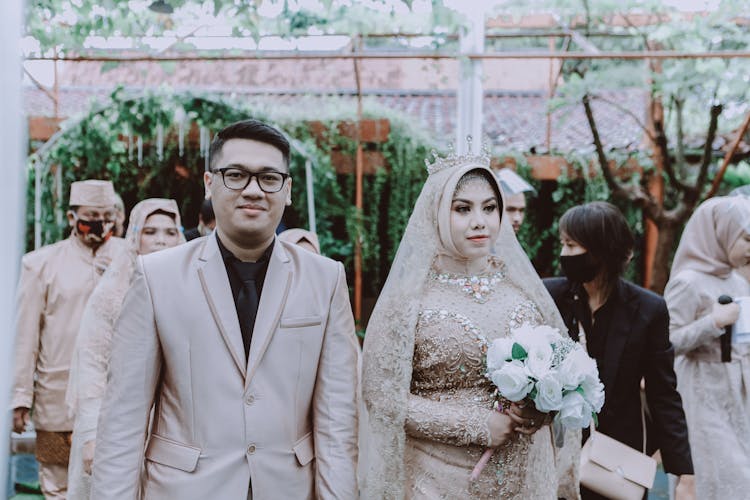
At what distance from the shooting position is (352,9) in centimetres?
786

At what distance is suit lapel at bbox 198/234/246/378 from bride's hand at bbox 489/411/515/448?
105 cm

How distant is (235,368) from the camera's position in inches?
114

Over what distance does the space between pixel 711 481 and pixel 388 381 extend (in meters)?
2.55

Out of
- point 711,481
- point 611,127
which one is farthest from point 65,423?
point 611,127

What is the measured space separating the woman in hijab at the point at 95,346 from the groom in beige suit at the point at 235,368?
4.00 feet

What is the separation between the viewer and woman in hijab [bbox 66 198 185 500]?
14.1 feet

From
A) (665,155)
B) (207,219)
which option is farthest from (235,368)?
(665,155)

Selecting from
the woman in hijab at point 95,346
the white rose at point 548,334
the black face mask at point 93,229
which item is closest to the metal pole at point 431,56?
the black face mask at point 93,229

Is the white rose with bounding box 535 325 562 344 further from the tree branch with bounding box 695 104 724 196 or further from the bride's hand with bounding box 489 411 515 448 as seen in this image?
the tree branch with bounding box 695 104 724 196

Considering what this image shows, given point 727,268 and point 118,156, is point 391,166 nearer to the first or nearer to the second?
point 118,156

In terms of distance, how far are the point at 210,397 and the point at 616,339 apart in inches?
87.1

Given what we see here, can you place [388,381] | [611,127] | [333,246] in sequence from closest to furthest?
1. [388,381]
2. [333,246]
3. [611,127]

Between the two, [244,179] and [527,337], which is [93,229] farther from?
[527,337]

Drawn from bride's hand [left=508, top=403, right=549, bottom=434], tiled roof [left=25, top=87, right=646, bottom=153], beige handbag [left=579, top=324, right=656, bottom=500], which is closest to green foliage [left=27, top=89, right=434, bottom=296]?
tiled roof [left=25, top=87, right=646, bottom=153]
